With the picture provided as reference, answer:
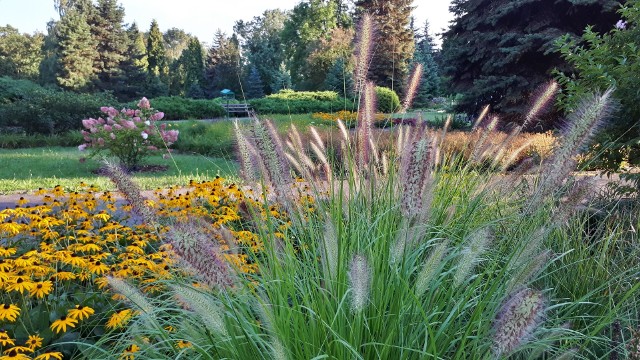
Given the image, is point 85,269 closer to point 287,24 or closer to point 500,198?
point 500,198

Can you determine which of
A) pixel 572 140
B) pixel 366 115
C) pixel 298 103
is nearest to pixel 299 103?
pixel 298 103

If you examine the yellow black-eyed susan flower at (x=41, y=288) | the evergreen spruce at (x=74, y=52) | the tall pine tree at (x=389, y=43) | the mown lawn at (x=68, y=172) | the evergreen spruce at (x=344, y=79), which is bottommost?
the mown lawn at (x=68, y=172)

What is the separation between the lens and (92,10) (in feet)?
120

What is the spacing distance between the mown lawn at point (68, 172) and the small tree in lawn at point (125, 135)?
1.75ft

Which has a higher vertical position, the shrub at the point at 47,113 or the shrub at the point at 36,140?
the shrub at the point at 47,113

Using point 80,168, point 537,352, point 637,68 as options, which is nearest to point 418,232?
point 537,352

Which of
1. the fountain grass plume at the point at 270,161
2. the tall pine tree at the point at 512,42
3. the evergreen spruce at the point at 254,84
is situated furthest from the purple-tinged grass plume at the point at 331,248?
the evergreen spruce at the point at 254,84

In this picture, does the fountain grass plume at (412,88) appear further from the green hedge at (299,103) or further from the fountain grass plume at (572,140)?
the green hedge at (299,103)

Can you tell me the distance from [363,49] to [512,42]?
43.3 feet

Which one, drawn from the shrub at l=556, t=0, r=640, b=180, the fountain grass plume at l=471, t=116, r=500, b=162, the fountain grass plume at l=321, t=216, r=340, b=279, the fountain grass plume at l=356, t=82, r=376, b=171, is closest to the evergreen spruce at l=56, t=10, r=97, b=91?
the shrub at l=556, t=0, r=640, b=180

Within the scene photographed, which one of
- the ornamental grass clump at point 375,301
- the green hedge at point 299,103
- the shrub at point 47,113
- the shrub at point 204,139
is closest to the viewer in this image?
the ornamental grass clump at point 375,301

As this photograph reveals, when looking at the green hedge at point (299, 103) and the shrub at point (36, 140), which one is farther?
the green hedge at point (299, 103)

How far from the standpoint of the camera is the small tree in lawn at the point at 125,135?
9820mm

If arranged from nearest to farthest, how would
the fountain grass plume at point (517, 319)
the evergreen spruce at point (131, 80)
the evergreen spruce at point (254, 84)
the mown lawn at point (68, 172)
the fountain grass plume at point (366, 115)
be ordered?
the fountain grass plume at point (517, 319) < the fountain grass plume at point (366, 115) < the mown lawn at point (68, 172) < the evergreen spruce at point (131, 80) < the evergreen spruce at point (254, 84)
